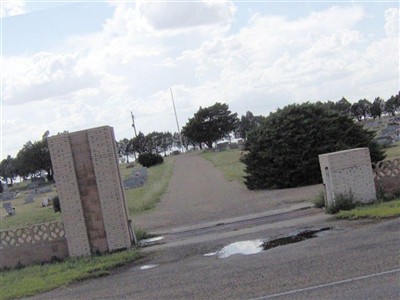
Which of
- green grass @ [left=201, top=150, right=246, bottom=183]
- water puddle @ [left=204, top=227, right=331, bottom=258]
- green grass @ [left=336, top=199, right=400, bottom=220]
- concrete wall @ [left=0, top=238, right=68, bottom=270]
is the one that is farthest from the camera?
green grass @ [left=201, top=150, right=246, bottom=183]

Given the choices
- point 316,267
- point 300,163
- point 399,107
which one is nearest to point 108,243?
point 316,267

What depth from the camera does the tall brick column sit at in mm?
12594

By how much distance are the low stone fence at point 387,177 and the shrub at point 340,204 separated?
1.30 meters

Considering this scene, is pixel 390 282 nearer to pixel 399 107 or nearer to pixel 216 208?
pixel 216 208

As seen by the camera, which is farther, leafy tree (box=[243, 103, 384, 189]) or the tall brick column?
leafy tree (box=[243, 103, 384, 189])

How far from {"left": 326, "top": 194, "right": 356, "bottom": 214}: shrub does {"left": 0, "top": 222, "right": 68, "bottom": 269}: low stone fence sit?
20.4 feet

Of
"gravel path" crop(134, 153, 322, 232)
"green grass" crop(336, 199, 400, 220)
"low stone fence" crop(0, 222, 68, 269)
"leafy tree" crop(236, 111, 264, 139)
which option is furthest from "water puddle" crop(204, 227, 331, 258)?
"leafy tree" crop(236, 111, 264, 139)

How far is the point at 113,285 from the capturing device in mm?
8938

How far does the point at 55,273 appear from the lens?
35.4 feet

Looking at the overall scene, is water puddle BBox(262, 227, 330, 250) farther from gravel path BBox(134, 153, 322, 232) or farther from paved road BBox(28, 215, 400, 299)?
gravel path BBox(134, 153, 322, 232)

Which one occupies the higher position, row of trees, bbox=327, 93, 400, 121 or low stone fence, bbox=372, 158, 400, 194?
row of trees, bbox=327, 93, 400, 121

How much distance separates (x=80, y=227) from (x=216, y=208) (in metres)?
7.33

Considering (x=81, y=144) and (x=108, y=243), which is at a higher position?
(x=81, y=144)

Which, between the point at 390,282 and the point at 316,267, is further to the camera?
the point at 316,267
